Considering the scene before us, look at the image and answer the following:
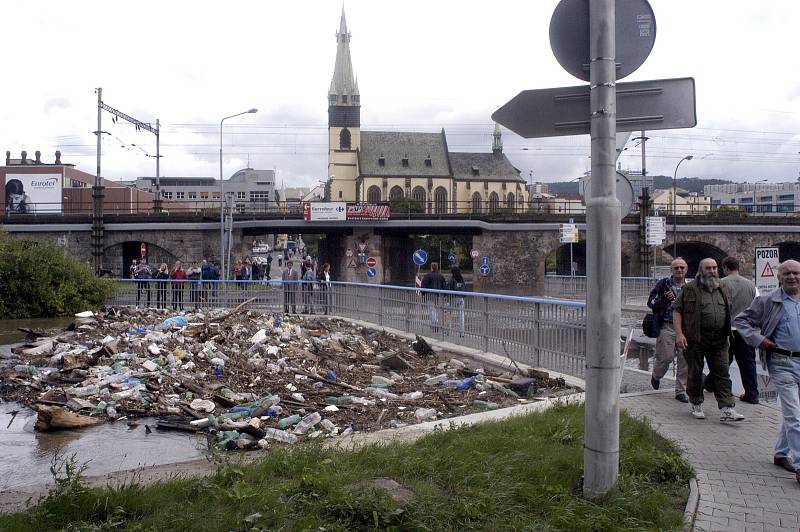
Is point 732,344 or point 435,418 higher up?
point 732,344

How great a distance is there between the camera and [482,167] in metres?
124

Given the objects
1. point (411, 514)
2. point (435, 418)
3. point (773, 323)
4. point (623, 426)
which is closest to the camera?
point (411, 514)

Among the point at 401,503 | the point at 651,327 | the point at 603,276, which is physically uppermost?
the point at 603,276

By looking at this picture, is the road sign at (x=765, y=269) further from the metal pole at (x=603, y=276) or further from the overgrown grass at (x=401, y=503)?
the metal pole at (x=603, y=276)

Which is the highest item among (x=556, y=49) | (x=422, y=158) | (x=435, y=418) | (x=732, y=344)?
(x=422, y=158)

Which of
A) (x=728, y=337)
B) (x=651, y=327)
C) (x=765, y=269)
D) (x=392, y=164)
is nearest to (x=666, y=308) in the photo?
(x=651, y=327)

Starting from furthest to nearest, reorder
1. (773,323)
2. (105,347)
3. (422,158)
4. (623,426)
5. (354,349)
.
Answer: (422,158) < (354,349) < (105,347) < (623,426) < (773,323)

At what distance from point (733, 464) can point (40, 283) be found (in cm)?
1901

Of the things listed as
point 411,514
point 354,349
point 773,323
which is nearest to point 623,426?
point 773,323

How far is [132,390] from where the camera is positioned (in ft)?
28.6

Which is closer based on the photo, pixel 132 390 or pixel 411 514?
pixel 411 514

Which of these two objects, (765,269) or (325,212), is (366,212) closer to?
(325,212)

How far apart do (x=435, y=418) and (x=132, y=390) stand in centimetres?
375

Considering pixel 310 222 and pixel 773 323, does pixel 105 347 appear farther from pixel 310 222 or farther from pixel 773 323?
pixel 310 222
